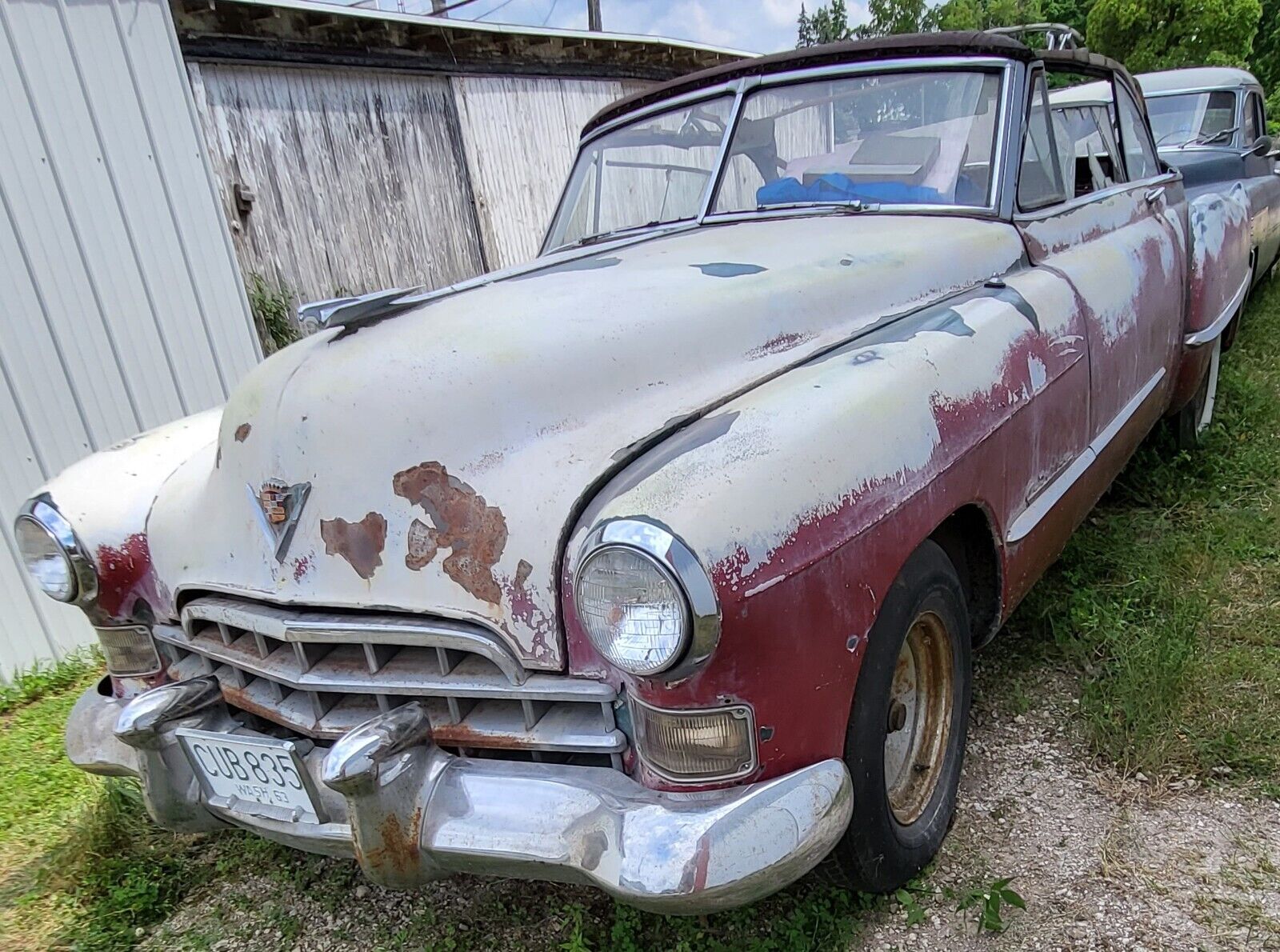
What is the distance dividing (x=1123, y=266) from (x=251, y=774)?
2.79 metres

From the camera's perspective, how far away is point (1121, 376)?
9.01 ft

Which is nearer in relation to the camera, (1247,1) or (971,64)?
(971,64)

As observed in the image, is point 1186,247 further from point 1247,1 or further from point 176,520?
point 1247,1

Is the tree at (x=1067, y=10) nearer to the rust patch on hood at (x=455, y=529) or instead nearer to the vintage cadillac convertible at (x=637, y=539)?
the vintage cadillac convertible at (x=637, y=539)

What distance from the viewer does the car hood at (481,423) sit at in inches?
61.7

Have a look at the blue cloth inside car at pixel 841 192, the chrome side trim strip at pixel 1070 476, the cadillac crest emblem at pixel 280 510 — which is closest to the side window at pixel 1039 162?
the blue cloth inside car at pixel 841 192

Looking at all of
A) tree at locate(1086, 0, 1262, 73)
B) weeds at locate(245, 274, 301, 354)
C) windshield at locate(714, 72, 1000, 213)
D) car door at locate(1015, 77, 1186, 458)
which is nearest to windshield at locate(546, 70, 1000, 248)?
windshield at locate(714, 72, 1000, 213)

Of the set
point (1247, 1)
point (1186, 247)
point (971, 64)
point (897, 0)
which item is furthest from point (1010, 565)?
point (897, 0)

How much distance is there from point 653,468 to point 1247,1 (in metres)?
16.1

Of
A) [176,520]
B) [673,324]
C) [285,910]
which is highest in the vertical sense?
[673,324]

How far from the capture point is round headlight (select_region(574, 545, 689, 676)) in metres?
1.33

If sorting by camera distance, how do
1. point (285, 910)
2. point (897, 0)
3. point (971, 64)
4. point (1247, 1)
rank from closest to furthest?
point (285, 910)
point (971, 64)
point (1247, 1)
point (897, 0)

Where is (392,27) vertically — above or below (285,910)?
above

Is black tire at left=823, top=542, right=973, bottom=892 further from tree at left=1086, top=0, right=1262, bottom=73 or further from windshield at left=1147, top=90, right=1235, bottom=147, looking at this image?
tree at left=1086, top=0, right=1262, bottom=73
